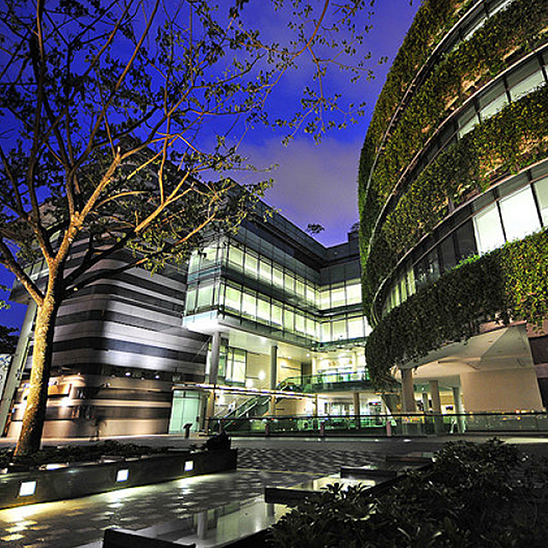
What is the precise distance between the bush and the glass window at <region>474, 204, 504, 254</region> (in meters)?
10.1

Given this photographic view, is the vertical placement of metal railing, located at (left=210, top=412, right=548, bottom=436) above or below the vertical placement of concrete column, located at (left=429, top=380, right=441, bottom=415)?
below

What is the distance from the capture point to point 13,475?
608cm

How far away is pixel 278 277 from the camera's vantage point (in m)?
42.6

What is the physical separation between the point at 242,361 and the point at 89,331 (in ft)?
52.4

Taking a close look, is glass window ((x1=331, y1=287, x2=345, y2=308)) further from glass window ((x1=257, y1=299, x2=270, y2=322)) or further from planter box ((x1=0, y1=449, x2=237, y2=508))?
planter box ((x1=0, y1=449, x2=237, y2=508))

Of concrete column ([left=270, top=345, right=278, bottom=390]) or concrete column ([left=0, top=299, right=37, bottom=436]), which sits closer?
concrete column ([left=0, top=299, right=37, bottom=436])

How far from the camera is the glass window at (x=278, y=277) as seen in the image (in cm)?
4181

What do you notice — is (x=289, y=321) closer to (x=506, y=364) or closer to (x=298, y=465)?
(x=506, y=364)

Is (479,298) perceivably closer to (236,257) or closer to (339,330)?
(236,257)

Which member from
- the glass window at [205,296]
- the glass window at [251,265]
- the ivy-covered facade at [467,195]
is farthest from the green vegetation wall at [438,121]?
the glass window at [251,265]

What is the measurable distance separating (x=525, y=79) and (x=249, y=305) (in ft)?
89.8

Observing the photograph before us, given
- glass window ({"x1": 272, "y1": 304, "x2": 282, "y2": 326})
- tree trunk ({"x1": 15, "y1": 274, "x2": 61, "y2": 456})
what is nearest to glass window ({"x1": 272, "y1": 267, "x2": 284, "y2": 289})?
glass window ({"x1": 272, "y1": 304, "x2": 282, "y2": 326})

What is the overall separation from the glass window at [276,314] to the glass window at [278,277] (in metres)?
2.50

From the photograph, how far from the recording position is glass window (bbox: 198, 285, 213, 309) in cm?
3428
